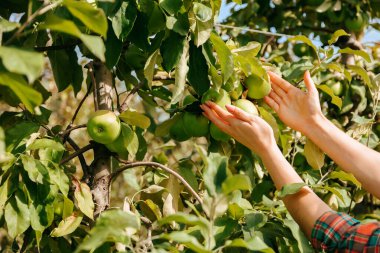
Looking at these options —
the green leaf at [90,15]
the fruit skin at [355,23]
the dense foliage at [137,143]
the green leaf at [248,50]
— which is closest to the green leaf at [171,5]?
the dense foliage at [137,143]

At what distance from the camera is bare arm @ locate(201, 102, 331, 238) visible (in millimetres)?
1341

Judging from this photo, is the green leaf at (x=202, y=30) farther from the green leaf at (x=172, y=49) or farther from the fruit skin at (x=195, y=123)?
the fruit skin at (x=195, y=123)

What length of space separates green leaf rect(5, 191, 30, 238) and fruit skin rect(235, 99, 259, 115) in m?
0.61

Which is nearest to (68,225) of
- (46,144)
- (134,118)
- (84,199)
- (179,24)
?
(84,199)

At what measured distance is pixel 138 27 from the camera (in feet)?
4.43

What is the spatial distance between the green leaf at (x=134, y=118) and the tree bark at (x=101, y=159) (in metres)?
0.06

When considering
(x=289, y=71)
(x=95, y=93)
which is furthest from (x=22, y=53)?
(x=289, y=71)

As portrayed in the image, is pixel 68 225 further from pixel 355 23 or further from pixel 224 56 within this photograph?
pixel 355 23

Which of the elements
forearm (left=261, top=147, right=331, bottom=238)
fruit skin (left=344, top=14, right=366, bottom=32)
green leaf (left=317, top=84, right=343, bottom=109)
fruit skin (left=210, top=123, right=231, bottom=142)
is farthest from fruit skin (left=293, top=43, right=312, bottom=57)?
forearm (left=261, top=147, right=331, bottom=238)

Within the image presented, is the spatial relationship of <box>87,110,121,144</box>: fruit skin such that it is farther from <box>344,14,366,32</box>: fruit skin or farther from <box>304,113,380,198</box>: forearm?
<box>344,14,366,32</box>: fruit skin

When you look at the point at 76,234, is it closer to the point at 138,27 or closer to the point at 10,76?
the point at 138,27

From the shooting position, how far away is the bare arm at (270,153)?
1341 millimetres

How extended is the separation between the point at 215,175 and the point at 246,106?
60 centimetres

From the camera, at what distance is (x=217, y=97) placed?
4.85 ft
